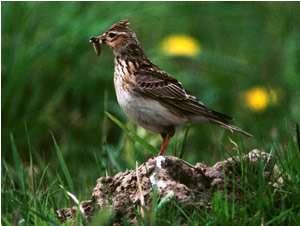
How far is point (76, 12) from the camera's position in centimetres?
1073

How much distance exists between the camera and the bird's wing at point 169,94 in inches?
299

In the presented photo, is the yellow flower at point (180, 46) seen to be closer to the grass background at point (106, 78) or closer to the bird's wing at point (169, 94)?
the grass background at point (106, 78)

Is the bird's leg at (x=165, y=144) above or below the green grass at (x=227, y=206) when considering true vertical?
below

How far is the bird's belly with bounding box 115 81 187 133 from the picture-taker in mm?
7395

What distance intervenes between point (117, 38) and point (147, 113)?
0.64 meters

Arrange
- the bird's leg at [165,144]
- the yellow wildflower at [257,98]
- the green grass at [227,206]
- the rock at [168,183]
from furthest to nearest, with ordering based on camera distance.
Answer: the yellow wildflower at [257,98]
the bird's leg at [165,144]
the rock at [168,183]
the green grass at [227,206]

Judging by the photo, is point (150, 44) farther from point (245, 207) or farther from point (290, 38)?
point (245, 207)

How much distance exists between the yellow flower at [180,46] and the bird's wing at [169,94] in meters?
3.87

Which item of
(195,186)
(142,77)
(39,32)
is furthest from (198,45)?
(195,186)

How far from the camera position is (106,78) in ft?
36.3

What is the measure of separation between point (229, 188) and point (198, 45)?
654cm

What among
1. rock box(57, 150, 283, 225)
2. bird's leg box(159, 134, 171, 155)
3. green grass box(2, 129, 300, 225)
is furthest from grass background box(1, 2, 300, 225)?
rock box(57, 150, 283, 225)

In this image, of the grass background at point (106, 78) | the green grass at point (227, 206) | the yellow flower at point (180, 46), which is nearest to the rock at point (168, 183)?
the green grass at point (227, 206)

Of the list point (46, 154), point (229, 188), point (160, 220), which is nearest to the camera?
point (160, 220)
